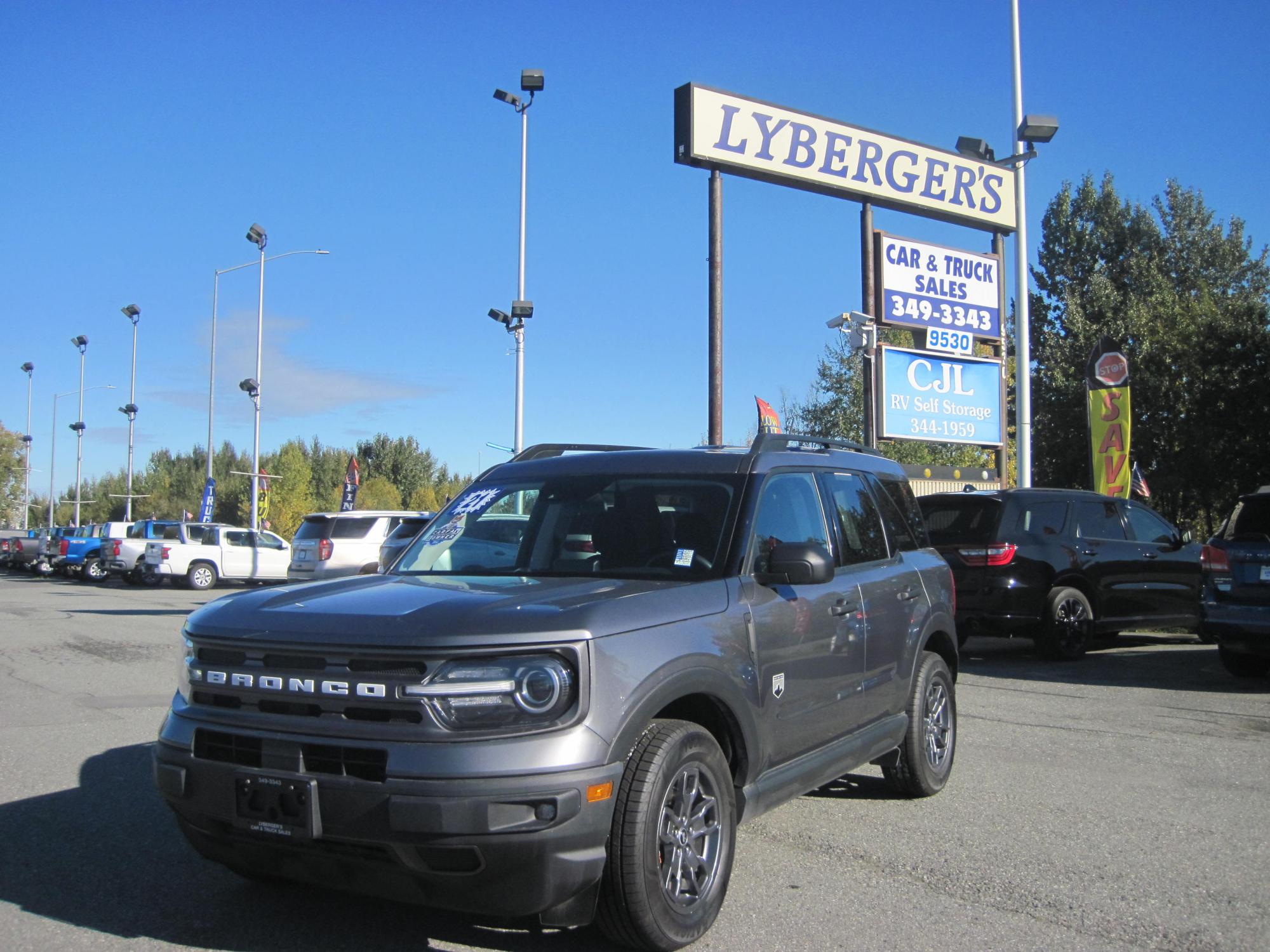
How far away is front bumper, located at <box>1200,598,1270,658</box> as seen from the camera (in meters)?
9.54

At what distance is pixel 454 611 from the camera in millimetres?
3621

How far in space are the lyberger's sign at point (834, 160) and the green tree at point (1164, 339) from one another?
10825 mm

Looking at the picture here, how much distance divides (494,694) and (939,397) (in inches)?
712

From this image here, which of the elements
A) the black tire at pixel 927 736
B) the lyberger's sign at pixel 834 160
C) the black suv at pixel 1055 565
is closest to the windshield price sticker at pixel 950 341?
the lyberger's sign at pixel 834 160

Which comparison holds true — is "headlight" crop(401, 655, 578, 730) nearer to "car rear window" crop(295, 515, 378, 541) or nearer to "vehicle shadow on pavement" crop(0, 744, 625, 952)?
"vehicle shadow on pavement" crop(0, 744, 625, 952)

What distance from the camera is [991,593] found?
1135 cm

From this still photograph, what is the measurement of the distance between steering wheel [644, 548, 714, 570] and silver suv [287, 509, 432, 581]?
608 inches

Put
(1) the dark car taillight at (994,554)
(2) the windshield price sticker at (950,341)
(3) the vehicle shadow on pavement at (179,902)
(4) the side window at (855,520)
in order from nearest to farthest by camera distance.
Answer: (3) the vehicle shadow on pavement at (179,902)
(4) the side window at (855,520)
(1) the dark car taillight at (994,554)
(2) the windshield price sticker at (950,341)

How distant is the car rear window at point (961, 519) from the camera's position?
38.1ft

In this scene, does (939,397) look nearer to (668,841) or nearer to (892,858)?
(892,858)

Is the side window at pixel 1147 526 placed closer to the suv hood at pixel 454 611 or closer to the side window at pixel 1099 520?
the side window at pixel 1099 520

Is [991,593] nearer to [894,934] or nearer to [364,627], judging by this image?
[894,934]

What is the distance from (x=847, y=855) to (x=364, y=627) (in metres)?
2.62

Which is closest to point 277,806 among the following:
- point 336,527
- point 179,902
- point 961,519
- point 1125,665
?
point 179,902
